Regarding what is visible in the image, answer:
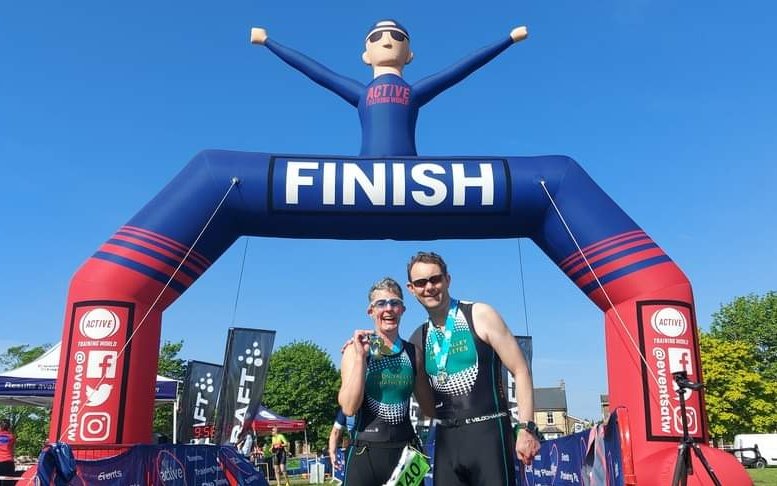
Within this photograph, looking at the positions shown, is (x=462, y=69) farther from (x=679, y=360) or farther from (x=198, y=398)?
(x=198, y=398)

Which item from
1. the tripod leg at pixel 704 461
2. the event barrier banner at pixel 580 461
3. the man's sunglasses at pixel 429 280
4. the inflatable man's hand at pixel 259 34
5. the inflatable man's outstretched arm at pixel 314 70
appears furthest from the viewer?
the inflatable man's hand at pixel 259 34

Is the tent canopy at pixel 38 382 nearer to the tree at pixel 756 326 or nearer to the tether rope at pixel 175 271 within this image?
the tether rope at pixel 175 271

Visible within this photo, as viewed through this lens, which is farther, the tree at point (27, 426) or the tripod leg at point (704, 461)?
the tree at point (27, 426)

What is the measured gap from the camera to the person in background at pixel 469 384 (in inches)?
125

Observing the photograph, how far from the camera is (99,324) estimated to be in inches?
267

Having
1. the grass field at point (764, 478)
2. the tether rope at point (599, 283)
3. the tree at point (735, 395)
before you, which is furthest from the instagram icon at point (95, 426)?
the tree at point (735, 395)

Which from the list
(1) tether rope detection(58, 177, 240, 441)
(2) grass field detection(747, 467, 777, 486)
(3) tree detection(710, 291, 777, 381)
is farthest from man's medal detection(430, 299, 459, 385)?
(3) tree detection(710, 291, 777, 381)

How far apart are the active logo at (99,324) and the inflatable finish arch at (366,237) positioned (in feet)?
0.04

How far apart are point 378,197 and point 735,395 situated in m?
36.3

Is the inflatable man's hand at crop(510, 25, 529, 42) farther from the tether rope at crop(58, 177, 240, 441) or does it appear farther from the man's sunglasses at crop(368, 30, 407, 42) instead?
the tether rope at crop(58, 177, 240, 441)

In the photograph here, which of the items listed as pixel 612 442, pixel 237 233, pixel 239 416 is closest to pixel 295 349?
pixel 239 416

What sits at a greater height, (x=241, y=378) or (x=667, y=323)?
(x=667, y=323)

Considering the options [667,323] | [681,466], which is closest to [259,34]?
[667,323]

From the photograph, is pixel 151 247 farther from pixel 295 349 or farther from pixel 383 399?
pixel 295 349
